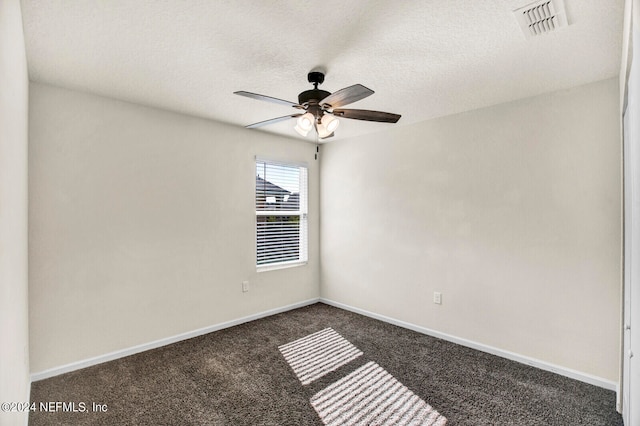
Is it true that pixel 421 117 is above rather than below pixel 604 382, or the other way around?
above

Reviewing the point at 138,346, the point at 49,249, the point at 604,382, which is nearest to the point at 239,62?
the point at 49,249

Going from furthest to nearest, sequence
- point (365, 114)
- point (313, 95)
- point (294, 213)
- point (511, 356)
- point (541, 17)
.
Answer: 1. point (294, 213)
2. point (511, 356)
3. point (365, 114)
4. point (313, 95)
5. point (541, 17)

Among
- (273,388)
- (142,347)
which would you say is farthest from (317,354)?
(142,347)

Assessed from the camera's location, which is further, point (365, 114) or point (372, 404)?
point (365, 114)

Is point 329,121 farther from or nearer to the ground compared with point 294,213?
farther from the ground

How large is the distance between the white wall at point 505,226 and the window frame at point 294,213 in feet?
2.49

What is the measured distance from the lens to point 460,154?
326 cm

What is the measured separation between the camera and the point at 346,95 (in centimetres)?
201

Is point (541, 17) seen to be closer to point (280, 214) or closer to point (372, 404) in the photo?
point (372, 404)

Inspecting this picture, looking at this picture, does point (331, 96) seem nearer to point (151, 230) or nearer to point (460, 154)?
point (460, 154)

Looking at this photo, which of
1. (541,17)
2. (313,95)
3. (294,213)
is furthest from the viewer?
(294,213)

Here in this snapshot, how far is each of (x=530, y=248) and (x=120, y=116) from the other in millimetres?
3957

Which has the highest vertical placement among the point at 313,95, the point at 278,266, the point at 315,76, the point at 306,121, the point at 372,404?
the point at 315,76

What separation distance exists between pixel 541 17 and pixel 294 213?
3.37 metres
